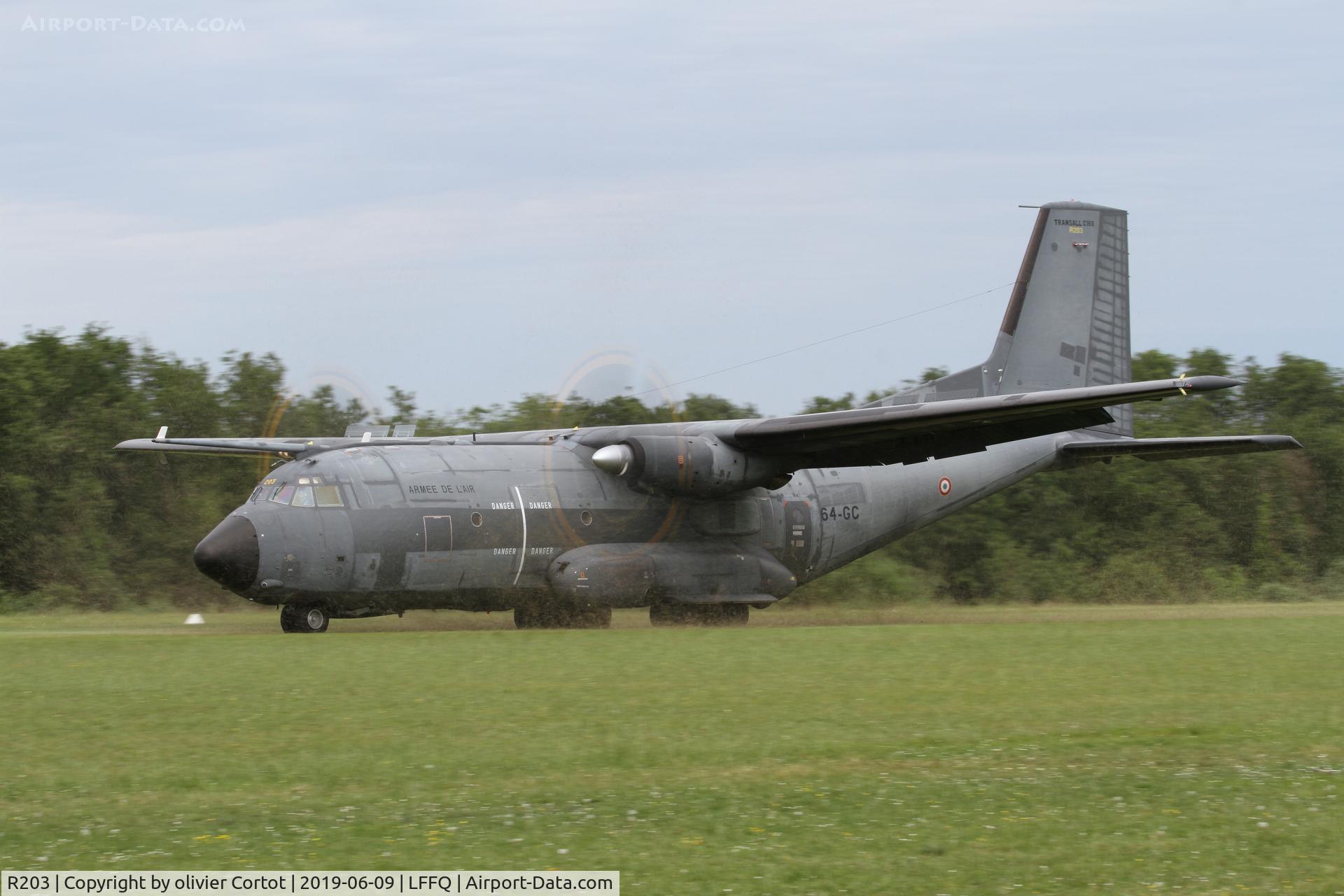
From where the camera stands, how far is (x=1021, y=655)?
1672cm

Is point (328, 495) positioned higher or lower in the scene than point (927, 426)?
lower

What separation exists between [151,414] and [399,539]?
16873 mm

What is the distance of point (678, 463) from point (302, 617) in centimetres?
602

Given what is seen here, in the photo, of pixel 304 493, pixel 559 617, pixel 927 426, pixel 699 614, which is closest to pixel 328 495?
pixel 304 493

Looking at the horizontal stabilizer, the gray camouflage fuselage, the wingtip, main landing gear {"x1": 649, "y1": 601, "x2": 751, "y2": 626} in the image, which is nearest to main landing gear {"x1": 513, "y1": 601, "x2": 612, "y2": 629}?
the gray camouflage fuselage

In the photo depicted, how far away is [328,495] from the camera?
2072cm

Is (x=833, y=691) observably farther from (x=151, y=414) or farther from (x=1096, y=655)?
(x=151, y=414)

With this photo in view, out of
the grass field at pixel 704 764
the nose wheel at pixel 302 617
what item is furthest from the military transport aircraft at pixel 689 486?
the grass field at pixel 704 764

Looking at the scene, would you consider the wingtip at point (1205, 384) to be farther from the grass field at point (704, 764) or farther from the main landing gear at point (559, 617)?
the main landing gear at point (559, 617)

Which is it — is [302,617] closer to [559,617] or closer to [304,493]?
[304,493]

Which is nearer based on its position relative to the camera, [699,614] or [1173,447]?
[1173,447]

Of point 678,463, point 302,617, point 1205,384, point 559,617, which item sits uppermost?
point 1205,384

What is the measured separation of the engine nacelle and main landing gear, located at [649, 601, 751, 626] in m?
2.25

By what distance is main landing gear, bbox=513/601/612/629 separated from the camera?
23.3 metres
